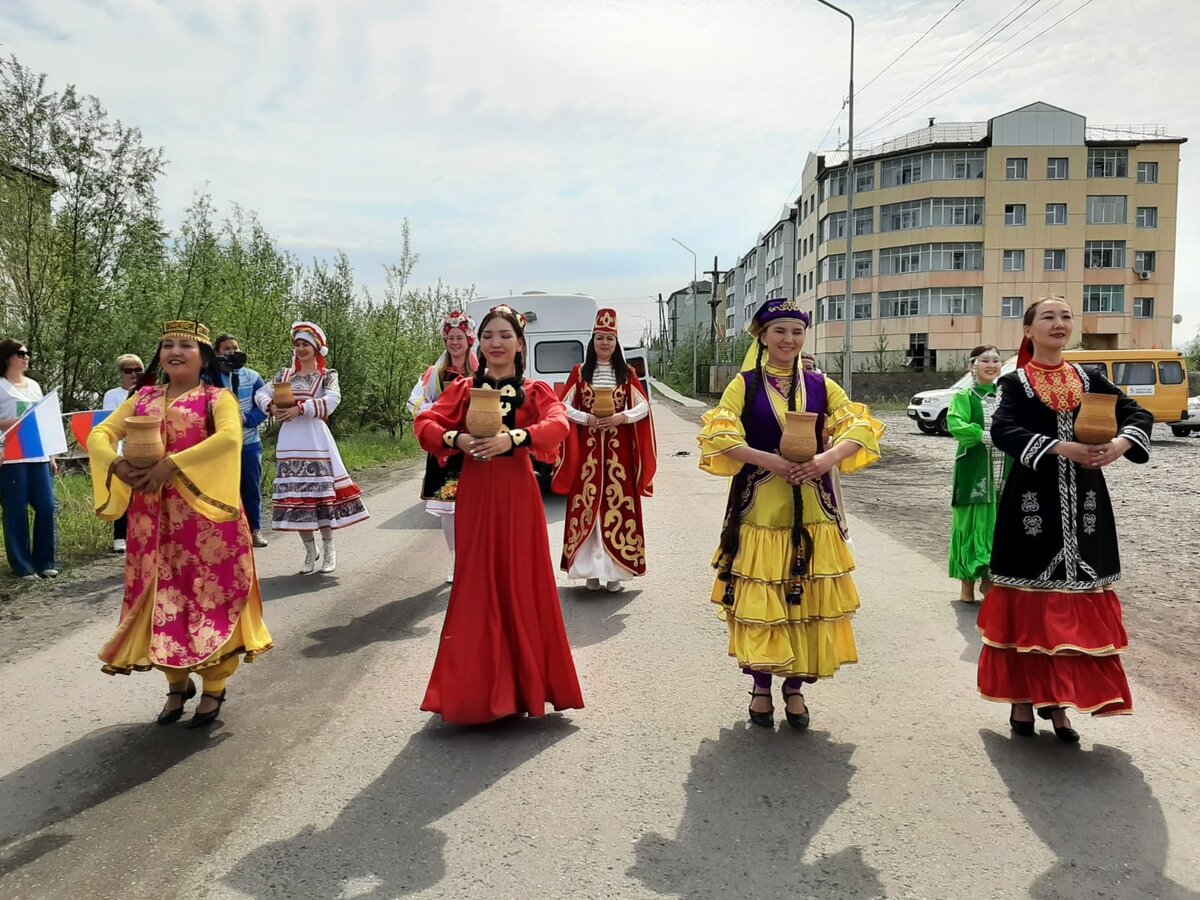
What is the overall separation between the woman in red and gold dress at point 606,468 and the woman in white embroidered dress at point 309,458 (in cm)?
210

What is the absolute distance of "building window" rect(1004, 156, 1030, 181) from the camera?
52.0 meters

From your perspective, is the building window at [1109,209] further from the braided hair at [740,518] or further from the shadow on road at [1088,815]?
the shadow on road at [1088,815]

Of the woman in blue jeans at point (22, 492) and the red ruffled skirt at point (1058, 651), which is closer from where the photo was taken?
the red ruffled skirt at point (1058, 651)

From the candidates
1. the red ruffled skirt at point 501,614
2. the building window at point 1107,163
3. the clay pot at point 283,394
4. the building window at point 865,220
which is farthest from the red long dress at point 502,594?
the building window at point 1107,163

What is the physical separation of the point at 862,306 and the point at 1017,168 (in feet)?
39.3

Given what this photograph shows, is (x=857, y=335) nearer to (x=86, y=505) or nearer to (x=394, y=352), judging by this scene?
(x=394, y=352)

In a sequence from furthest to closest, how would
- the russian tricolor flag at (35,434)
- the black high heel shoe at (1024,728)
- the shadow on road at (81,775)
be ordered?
the russian tricolor flag at (35,434)
the black high heel shoe at (1024,728)
the shadow on road at (81,775)

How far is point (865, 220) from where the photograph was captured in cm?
5588

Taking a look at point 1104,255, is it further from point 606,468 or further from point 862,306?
point 606,468

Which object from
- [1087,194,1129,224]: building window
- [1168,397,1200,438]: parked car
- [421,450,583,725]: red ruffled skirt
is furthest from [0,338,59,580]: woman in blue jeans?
[1087,194,1129,224]: building window

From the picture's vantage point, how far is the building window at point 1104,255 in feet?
172

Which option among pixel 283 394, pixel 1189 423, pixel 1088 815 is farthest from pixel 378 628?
pixel 1189 423

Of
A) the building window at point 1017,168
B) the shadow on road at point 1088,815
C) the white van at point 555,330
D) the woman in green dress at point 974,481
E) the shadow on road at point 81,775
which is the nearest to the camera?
the shadow on road at point 1088,815

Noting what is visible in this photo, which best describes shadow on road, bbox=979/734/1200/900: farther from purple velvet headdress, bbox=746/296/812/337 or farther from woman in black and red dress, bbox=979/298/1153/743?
purple velvet headdress, bbox=746/296/812/337
